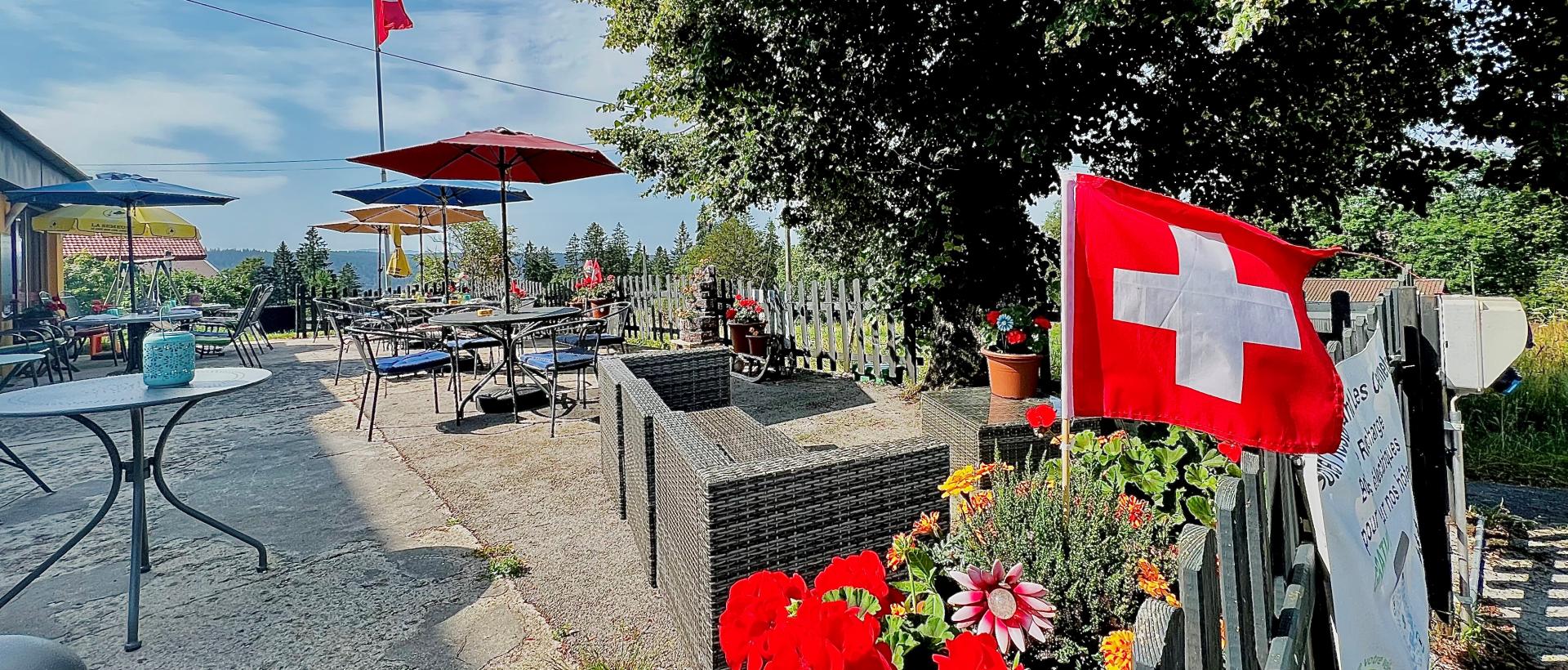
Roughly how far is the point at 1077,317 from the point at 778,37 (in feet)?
13.5

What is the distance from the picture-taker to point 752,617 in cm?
101

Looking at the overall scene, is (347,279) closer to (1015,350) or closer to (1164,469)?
(1015,350)

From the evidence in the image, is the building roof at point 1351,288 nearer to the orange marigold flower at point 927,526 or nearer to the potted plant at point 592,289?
the orange marigold flower at point 927,526

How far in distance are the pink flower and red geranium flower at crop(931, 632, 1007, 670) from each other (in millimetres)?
198

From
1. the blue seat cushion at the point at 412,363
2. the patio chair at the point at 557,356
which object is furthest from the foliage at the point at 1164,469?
the blue seat cushion at the point at 412,363

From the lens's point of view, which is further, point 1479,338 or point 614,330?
point 614,330

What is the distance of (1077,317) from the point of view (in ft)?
4.50

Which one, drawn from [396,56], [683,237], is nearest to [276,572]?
[396,56]

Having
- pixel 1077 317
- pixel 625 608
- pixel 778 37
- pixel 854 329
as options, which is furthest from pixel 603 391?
pixel 854 329

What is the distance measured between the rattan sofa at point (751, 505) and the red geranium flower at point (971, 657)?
771mm

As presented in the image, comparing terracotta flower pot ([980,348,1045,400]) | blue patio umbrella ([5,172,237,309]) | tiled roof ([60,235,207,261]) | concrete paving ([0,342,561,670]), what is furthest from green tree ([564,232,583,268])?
terracotta flower pot ([980,348,1045,400])

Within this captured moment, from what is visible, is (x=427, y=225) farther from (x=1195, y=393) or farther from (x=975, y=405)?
(x=1195, y=393)

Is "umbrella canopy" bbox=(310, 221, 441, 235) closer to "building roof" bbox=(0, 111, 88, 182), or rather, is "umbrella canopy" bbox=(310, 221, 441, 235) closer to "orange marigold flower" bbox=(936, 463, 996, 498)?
"building roof" bbox=(0, 111, 88, 182)

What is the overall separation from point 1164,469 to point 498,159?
536 centimetres
